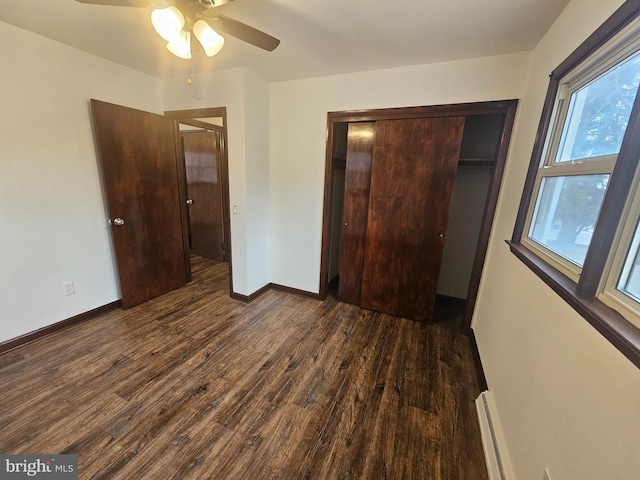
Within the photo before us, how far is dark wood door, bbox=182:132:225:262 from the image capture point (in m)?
3.76

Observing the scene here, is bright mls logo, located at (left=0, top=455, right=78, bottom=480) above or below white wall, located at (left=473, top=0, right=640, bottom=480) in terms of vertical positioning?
below

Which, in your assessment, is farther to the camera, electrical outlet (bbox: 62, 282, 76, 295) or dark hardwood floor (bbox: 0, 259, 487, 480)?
electrical outlet (bbox: 62, 282, 76, 295)

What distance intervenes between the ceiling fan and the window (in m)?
1.55

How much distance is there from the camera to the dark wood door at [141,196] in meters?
2.37

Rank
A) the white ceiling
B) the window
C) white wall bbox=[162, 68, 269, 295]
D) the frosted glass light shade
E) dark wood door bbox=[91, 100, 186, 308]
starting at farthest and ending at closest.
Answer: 1. white wall bbox=[162, 68, 269, 295]
2. dark wood door bbox=[91, 100, 186, 308]
3. the white ceiling
4. the frosted glass light shade
5. the window

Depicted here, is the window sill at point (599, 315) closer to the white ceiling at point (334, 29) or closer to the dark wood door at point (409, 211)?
the dark wood door at point (409, 211)

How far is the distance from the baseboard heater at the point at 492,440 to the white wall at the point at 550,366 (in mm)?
61

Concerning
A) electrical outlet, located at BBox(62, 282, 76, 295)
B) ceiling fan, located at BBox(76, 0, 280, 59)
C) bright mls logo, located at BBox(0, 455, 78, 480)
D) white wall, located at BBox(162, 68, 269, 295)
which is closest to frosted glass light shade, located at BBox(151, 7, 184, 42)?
ceiling fan, located at BBox(76, 0, 280, 59)

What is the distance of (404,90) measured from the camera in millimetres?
2271

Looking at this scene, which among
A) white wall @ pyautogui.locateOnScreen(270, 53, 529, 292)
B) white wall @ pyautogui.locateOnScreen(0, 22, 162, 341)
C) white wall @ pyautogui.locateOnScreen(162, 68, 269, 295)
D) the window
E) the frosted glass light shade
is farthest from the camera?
white wall @ pyautogui.locateOnScreen(162, 68, 269, 295)

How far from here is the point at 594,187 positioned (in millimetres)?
1058

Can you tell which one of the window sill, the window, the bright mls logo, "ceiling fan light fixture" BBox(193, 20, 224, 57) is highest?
"ceiling fan light fixture" BBox(193, 20, 224, 57)

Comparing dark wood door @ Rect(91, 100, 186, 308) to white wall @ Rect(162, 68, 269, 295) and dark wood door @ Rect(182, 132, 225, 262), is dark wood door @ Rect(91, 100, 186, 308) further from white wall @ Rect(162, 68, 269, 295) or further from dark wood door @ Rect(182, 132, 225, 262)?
dark wood door @ Rect(182, 132, 225, 262)

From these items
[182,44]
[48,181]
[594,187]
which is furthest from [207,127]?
[594,187]
